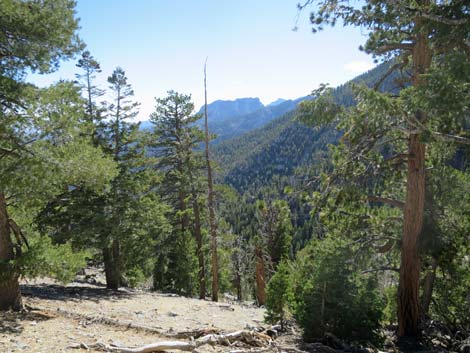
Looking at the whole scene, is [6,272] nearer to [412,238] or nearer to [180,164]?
[412,238]

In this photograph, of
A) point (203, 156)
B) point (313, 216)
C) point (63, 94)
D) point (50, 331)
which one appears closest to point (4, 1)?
point (63, 94)

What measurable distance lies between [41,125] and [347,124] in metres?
5.96

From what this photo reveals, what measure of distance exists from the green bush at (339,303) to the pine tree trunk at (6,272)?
5.88 metres

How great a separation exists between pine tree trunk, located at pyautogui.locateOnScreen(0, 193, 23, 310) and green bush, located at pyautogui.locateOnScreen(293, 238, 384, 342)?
588 cm

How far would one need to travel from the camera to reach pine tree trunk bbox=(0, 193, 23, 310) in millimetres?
7723

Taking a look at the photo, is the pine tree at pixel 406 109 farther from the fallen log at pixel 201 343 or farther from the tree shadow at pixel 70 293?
the tree shadow at pixel 70 293

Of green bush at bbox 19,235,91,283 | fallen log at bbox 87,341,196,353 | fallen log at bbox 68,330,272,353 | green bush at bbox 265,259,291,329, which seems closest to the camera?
fallen log at bbox 87,341,196,353

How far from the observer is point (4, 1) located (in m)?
6.62

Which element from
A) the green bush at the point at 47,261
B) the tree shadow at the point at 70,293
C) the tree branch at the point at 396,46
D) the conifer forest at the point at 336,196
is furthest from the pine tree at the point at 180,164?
the tree branch at the point at 396,46

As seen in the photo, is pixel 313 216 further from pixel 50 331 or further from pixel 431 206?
pixel 50 331

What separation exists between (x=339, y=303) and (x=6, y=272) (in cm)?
646

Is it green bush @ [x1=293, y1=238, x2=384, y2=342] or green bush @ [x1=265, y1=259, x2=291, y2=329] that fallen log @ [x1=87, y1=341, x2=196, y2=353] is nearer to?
green bush @ [x1=293, y1=238, x2=384, y2=342]

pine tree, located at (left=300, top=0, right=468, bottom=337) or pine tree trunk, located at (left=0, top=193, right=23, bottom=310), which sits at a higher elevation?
pine tree, located at (left=300, top=0, right=468, bottom=337)

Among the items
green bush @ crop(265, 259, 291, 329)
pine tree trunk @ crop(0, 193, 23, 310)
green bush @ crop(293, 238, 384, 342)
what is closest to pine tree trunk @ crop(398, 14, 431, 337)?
green bush @ crop(293, 238, 384, 342)
